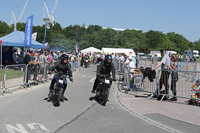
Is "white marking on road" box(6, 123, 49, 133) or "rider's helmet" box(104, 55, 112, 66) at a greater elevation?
"rider's helmet" box(104, 55, 112, 66)

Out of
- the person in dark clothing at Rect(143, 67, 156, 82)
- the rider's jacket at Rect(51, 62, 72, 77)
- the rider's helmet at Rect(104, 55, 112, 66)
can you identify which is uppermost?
the rider's helmet at Rect(104, 55, 112, 66)

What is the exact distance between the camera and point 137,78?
11781 mm

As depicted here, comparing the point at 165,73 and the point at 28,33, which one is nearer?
the point at 165,73

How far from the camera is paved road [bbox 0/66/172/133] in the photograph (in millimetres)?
5828

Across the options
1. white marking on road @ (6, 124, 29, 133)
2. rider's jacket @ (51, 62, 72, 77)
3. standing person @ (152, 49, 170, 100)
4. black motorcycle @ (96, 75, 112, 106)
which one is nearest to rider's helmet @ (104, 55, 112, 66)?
black motorcycle @ (96, 75, 112, 106)

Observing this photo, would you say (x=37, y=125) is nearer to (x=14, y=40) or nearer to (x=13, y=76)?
(x=13, y=76)

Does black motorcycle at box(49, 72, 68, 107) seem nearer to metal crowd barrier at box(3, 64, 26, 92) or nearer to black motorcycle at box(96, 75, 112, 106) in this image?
black motorcycle at box(96, 75, 112, 106)

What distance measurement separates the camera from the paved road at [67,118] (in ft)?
19.1

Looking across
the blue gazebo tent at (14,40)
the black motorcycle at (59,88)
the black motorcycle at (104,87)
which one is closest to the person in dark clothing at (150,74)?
the black motorcycle at (104,87)

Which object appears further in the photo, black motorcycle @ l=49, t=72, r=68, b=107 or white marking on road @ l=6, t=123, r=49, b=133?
black motorcycle @ l=49, t=72, r=68, b=107

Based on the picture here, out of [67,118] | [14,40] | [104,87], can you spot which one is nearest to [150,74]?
[104,87]

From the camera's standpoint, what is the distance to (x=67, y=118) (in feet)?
22.4

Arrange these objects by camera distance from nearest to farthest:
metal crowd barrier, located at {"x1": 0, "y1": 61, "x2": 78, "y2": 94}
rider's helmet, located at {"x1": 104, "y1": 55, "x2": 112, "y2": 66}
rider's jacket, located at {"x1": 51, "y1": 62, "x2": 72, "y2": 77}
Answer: rider's jacket, located at {"x1": 51, "y1": 62, "x2": 72, "y2": 77} < rider's helmet, located at {"x1": 104, "y1": 55, "x2": 112, "y2": 66} < metal crowd barrier, located at {"x1": 0, "y1": 61, "x2": 78, "y2": 94}

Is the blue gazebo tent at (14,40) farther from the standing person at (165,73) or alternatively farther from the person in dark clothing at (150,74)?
the standing person at (165,73)
